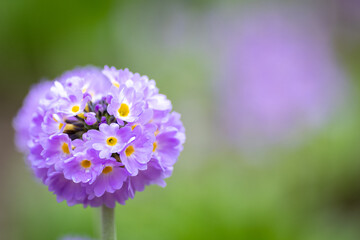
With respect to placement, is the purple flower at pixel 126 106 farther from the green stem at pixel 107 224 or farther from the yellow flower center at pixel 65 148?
the green stem at pixel 107 224

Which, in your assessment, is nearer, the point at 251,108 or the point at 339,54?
the point at 251,108

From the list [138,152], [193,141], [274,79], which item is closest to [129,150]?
[138,152]

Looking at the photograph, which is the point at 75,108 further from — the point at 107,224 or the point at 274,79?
the point at 274,79

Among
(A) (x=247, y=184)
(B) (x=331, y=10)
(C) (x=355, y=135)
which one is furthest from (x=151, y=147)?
(B) (x=331, y=10)

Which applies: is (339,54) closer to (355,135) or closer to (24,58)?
(355,135)

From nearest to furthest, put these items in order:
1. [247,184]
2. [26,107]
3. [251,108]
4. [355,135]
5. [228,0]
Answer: [26,107] → [247,184] → [355,135] → [251,108] → [228,0]
